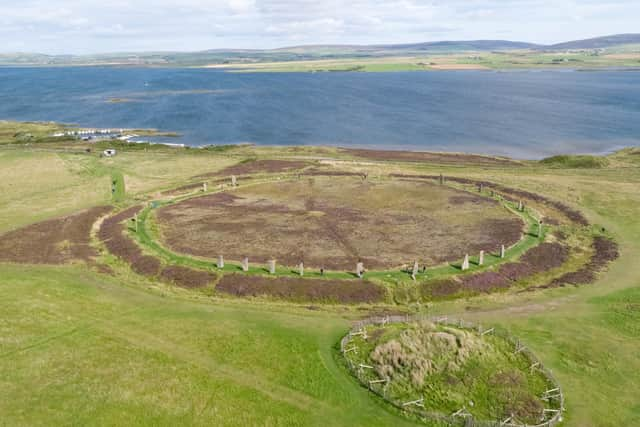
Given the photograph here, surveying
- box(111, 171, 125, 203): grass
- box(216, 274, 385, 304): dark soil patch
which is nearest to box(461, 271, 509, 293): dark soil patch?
box(216, 274, 385, 304): dark soil patch

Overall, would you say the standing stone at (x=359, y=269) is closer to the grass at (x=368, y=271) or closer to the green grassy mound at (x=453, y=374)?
the grass at (x=368, y=271)

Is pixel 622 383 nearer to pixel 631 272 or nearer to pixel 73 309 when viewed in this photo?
pixel 631 272

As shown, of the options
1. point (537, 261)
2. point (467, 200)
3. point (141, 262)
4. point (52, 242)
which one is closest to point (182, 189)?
point (52, 242)

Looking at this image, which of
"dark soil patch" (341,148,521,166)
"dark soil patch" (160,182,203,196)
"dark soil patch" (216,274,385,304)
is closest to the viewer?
"dark soil patch" (216,274,385,304)

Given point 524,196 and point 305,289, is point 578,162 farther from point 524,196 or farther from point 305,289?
point 305,289

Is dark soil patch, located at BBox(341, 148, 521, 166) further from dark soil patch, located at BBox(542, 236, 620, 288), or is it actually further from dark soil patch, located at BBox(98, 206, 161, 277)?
dark soil patch, located at BBox(98, 206, 161, 277)

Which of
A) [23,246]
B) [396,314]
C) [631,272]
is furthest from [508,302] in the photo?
[23,246]
